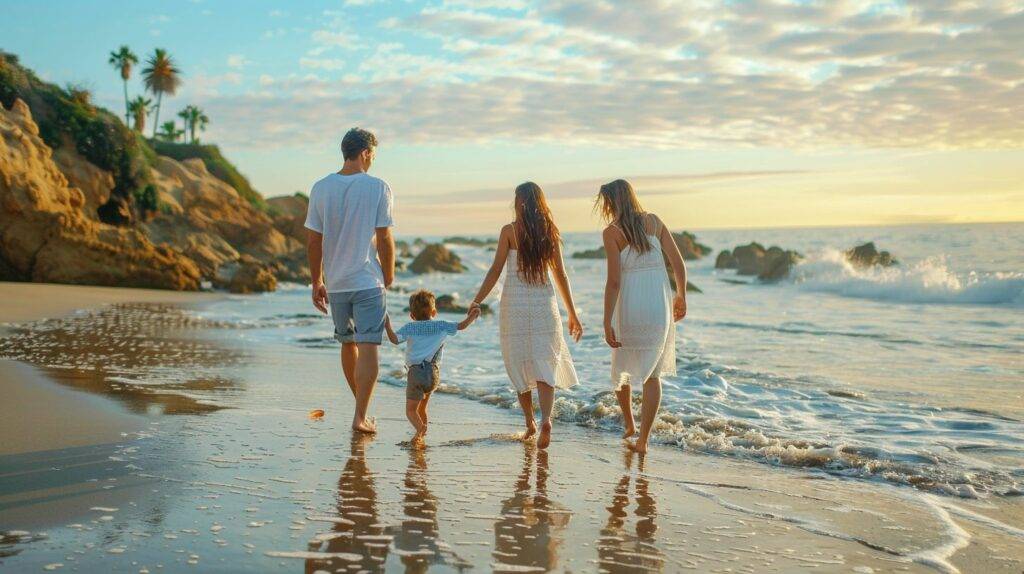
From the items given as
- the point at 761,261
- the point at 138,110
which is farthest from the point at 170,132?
the point at 761,261

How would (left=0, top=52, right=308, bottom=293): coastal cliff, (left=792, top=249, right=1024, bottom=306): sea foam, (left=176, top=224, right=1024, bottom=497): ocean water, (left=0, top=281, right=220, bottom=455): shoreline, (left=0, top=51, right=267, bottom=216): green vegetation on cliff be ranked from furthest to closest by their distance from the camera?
(left=0, top=51, right=267, bottom=216): green vegetation on cliff
(left=792, top=249, right=1024, bottom=306): sea foam
(left=0, top=52, right=308, bottom=293): coastal cliff
(left=176, top=224, right=1024, bottom=497): ocean water
(left=0, top=281, right=220, bottom=455): shoreline

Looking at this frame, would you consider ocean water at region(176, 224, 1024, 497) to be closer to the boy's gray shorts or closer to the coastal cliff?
the boy's gray shorts

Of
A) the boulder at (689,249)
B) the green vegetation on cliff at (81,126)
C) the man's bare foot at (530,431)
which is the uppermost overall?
the green vegetation on cliff at (81,126)

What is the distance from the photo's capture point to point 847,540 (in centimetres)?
434

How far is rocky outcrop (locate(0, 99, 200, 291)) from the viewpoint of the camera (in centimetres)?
2211

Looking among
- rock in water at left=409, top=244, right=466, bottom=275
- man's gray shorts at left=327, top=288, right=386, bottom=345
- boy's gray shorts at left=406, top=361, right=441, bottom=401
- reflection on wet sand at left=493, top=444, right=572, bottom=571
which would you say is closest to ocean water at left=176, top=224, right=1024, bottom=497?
boy's gray shorts at left=406, top=361, right=441, bottom=401

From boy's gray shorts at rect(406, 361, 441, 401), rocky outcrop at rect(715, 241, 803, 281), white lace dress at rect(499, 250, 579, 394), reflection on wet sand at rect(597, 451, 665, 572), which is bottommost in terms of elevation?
reflection on wet sand at rect(597, 451, 665, 572)

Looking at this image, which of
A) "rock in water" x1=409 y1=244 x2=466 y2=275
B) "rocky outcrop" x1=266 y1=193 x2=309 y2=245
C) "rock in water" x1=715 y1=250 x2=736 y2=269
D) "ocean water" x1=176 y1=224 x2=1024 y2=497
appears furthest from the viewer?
"rock in water" x1=715 y1=250 x2=736 y2=269

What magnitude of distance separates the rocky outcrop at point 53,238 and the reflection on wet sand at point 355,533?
2023 centimetres

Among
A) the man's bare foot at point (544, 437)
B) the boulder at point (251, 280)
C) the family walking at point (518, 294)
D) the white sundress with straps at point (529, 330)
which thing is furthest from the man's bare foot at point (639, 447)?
the boulder at point (251, 280)

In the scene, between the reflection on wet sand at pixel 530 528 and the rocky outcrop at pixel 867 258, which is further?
the rocky outcrop at pixel 867 258

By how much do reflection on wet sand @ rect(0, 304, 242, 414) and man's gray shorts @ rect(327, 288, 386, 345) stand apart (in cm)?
161

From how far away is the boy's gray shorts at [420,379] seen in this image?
6.42m

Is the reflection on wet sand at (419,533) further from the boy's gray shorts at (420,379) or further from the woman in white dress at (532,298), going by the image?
the woman in white dress at (532,298)
